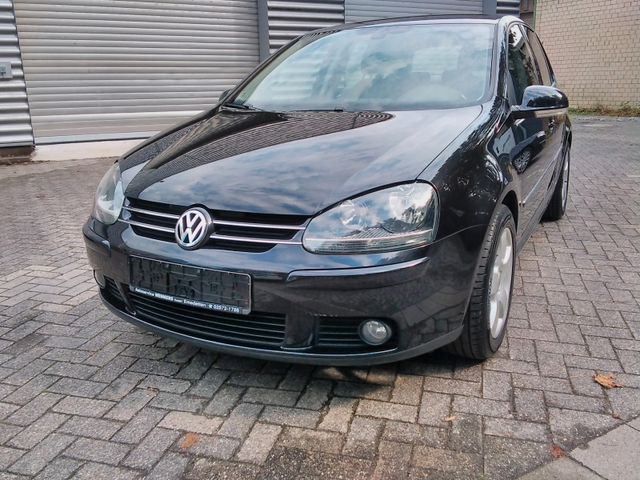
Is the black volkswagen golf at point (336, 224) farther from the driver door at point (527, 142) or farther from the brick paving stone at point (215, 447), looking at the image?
the brick paving stone at point (215, 447)

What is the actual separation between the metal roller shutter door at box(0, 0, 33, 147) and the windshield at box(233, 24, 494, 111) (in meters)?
5.88

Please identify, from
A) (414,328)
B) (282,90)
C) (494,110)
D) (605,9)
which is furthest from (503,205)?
(605,9)

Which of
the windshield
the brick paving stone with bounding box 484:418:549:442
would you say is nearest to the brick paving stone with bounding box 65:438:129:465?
the brick paving stone with bounding box 484:418:549:442

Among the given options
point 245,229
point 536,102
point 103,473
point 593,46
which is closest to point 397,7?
point 593,46

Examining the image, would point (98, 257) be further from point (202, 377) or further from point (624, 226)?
point (624, 226)

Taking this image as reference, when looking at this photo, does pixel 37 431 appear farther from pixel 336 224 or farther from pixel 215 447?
pixel 336 224

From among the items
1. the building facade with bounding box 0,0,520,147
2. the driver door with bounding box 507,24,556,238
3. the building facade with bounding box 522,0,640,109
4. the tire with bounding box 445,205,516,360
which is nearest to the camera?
the tire with bounding box 445,205,516,360

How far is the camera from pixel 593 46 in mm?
16016

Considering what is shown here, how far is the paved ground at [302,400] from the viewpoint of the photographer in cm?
208

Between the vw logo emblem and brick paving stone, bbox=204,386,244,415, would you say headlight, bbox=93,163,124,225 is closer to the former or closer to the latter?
the vw logo emblem

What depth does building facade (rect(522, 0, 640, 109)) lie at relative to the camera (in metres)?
15.2

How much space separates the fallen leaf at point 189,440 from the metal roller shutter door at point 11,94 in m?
7.50

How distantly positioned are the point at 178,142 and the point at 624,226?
3998mm

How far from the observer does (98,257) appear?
2598mm
